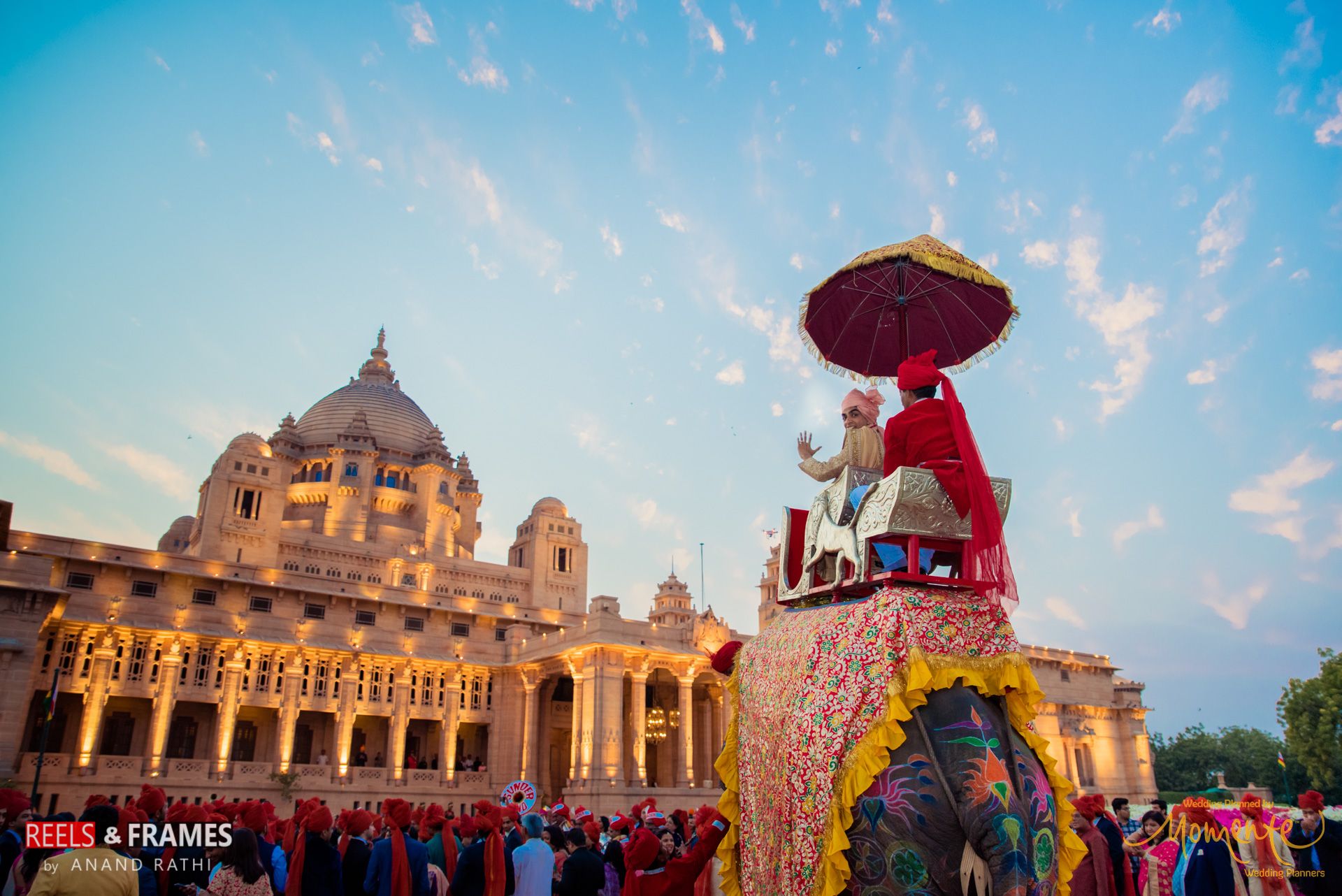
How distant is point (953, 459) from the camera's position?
5.45 metres

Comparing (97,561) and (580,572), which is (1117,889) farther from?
(580,572)

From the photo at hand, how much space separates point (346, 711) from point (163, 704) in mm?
6355

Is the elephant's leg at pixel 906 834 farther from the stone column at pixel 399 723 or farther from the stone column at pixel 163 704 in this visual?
the stone column at pixel 399 723

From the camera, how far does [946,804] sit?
14.4 ft

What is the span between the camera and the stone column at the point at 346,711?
32.6 meters

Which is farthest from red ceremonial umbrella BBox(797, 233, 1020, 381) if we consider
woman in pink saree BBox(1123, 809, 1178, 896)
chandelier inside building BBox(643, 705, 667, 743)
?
chandelier inside building BBox(643, 705, 667, 743)

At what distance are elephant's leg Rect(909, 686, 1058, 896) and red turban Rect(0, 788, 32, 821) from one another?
8.40 metres

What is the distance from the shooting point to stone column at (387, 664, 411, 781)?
33406 mm

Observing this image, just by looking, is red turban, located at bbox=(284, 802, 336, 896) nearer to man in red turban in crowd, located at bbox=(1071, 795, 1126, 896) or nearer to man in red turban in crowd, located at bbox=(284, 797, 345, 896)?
man in red turban in crowd, located at bbox=(284, 797, 345, 896)

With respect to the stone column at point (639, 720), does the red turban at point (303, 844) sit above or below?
below

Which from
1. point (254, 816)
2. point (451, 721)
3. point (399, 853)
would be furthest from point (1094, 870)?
point (451, 721)

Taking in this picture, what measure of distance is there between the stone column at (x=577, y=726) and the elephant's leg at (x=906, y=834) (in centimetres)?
2955

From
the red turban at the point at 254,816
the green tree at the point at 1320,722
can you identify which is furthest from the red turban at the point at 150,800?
the green tree at the point at 1320,722

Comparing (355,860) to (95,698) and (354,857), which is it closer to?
(354,857)
